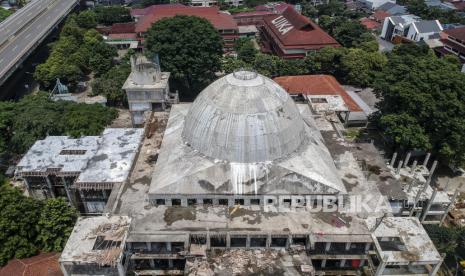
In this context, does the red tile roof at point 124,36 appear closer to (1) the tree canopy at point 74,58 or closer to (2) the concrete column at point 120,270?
(1) the tree canopy at point 74,58

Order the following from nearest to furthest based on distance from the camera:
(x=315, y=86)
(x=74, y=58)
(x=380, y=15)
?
(x=315, y=86), (x=74, y=58), (x=380, y=15)

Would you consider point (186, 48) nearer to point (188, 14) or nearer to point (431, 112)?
point (188, 14)

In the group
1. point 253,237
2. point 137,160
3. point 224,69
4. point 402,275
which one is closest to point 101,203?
point 137,160

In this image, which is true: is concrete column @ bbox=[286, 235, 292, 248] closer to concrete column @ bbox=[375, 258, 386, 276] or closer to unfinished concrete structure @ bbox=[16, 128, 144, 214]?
concrete column @ bbox=[375, 258, 386, 276]

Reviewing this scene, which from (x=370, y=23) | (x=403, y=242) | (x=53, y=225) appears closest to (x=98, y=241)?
(x=53, y=225)

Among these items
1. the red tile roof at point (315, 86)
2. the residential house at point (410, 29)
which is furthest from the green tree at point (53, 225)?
the residential house at point (410, 29)

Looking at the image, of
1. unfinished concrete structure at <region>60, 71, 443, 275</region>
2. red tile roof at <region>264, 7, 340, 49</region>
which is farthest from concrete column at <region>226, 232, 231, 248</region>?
red tile roof at <region>264, 7, 340, 49</region>
